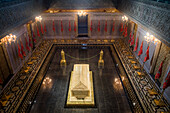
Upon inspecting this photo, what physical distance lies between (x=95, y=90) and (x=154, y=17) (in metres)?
4.04

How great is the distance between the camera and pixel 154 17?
5160 millimetres

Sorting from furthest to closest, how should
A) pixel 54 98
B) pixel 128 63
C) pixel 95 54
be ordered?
pixel 95 54 < pixel 128 63 < pixel 54 98

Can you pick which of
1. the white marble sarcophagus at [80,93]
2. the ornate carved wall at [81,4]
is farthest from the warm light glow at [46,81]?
the ornate carved wall at [81,4]

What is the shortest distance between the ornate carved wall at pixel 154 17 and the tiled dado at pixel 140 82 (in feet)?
8.11

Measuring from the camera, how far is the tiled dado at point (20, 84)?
518 cm

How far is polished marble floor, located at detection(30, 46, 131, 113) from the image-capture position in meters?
5.28

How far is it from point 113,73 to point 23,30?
605 cm

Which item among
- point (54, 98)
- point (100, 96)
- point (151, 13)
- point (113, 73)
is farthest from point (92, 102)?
point (151, 13)

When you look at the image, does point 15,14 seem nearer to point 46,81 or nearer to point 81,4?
point 46,81

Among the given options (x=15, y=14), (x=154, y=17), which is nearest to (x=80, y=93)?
(x=154, y=17)

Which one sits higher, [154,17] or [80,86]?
[154,17]

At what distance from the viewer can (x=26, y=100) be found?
5.54m

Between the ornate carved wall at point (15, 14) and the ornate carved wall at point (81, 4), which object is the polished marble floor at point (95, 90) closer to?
the ornate carved wall at point (15, 14)

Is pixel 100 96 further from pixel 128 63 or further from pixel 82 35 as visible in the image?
pixel 82 35
